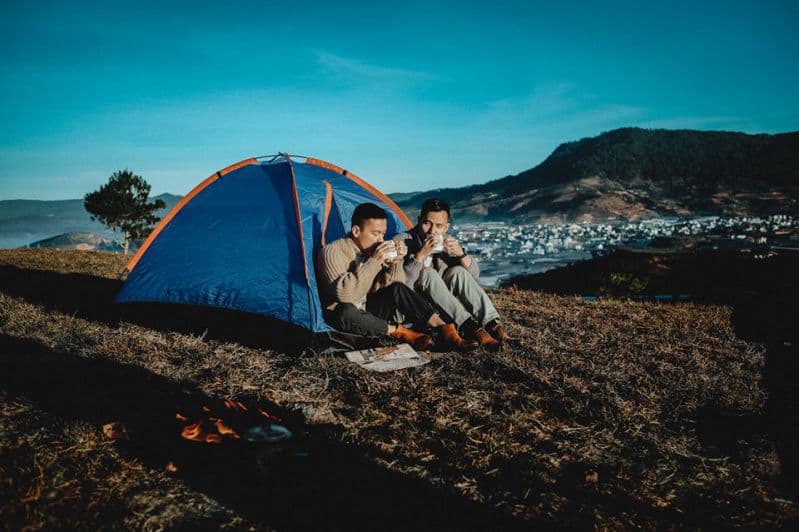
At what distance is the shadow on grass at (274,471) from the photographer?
2494 mm

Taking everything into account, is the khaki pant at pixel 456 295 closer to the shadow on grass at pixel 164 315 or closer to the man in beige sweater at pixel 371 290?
the man in beige sweater at pixel 371 290

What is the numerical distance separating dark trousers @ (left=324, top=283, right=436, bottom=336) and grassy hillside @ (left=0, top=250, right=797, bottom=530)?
48 cm

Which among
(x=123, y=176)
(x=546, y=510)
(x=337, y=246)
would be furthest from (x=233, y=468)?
(x=123, y=176)

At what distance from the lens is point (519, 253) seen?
95.7ft

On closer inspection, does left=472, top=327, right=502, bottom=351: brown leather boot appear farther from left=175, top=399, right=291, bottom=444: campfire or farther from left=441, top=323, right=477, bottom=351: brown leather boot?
left=175, top=399, right=291, bottom=444: campfire

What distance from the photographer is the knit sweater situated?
16.4 feet

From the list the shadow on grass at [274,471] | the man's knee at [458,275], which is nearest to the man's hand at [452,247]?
the man's knee at [458,275]

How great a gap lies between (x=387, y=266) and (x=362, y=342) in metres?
1.01

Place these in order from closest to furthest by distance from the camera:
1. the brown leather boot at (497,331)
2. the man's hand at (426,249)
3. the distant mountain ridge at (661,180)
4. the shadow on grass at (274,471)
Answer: the shadow on grass at (274,471)
the brown leather boot at (497,331)
the man's hand at (426,249)
the distant mountain ridge at (661,180)

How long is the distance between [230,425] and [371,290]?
108 inches

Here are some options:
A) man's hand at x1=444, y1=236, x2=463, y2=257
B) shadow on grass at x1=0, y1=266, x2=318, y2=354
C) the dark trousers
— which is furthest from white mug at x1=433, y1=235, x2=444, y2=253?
shadow on grass at x1=0, y1=266, x2=318, y2=354

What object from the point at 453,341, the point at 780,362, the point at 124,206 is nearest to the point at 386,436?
the point at 453,341

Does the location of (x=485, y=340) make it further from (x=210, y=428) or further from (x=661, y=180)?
(x=661, y=180)

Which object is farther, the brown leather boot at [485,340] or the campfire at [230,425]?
the brown leather boot at [485,340]
